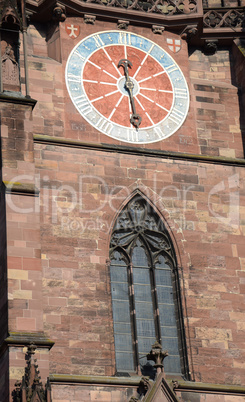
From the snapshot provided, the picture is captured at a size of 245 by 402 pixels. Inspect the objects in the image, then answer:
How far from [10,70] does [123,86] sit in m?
2.86

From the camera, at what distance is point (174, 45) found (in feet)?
104

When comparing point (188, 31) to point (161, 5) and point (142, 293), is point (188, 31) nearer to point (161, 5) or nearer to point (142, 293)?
point (161, 5)

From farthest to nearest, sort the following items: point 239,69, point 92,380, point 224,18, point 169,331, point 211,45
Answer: point 224,18 → point 211,45 → point 239,69 → point 169,331 → point 92,380

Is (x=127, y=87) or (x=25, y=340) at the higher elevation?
(x=127, y=87)

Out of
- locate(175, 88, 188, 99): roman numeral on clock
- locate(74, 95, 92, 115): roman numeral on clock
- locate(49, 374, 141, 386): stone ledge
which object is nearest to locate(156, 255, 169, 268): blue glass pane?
locate(49, 374, 141, 386): stone ledge

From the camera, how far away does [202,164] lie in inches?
1190

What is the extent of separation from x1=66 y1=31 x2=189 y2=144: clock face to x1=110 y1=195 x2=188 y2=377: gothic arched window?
70.1 inches

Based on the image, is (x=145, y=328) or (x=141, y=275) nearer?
(x=145, y=328)

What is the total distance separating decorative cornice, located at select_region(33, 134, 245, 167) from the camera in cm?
2919

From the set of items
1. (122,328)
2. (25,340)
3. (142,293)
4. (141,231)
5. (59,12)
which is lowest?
(25,340)

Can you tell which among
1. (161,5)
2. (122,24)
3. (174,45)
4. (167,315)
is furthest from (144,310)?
(161,5)

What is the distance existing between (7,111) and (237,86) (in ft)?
19.5

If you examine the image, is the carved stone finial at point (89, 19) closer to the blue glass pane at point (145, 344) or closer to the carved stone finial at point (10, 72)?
the carved stone finial at point (10, 72)

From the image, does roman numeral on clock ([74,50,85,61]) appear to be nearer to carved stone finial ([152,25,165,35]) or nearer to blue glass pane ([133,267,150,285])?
carved stone finial ([152,25,165,35])
